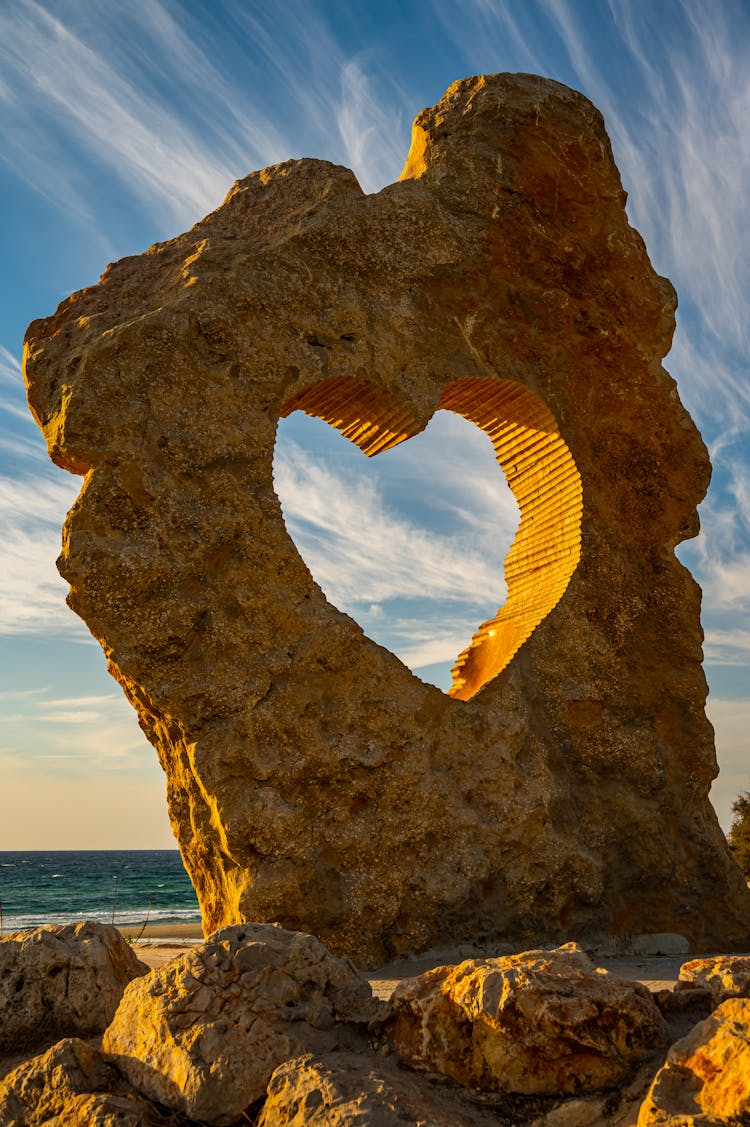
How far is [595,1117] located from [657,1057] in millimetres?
271

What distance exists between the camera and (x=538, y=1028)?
276 centimetres

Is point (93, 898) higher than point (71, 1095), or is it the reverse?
point (71, 1095)

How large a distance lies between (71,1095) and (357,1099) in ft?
3.12

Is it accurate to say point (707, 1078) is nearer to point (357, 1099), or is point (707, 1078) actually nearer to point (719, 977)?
point (719, 977)

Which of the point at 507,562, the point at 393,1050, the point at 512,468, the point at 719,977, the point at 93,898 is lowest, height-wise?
the point at 93,898

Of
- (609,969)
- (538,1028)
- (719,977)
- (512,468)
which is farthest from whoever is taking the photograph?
(512,468)

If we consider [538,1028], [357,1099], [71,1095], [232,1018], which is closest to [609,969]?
[538,1028]

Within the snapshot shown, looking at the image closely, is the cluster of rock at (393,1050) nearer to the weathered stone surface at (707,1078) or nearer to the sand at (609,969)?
the weathered stone surface at (707,1078)

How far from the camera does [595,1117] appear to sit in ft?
8.79

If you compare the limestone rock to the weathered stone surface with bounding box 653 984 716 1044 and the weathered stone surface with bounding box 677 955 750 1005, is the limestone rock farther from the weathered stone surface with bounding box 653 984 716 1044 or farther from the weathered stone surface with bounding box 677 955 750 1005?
the weathered stone surface with bounding box 677 955 750 1005

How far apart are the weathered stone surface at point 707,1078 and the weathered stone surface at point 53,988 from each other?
2.17 m

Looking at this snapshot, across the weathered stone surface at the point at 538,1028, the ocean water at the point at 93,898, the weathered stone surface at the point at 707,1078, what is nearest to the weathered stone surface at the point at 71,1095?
the weathered stone surface at the point at 538,1028

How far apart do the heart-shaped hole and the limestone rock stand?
354 cm

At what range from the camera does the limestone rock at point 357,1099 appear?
2.59 meters
